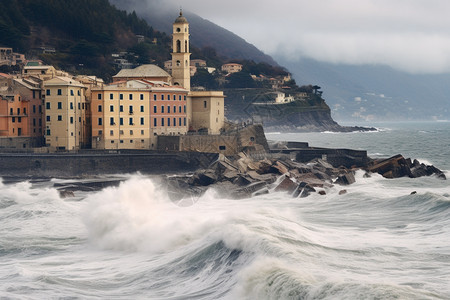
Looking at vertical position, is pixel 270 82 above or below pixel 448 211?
above

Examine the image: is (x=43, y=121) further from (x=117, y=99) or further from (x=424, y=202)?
(x=424, y=202)

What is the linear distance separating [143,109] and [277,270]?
35.4m

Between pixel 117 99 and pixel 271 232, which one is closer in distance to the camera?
pixel 271 232

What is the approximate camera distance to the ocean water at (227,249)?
1814 cm

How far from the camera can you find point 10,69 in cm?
7762

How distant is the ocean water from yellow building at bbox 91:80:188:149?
1770cm

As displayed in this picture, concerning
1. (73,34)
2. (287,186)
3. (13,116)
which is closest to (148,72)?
(13,116)

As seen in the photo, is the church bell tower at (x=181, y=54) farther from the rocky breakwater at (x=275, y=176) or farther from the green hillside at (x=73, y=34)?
the green hillside at (x=73, y=34)

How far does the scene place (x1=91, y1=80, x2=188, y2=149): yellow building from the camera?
51625 mm

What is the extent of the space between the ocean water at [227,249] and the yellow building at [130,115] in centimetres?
1770

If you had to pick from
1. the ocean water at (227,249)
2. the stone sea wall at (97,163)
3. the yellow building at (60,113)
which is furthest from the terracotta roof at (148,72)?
the ocean water at (227,249)

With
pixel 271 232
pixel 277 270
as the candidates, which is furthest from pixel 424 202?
pixel 277 270

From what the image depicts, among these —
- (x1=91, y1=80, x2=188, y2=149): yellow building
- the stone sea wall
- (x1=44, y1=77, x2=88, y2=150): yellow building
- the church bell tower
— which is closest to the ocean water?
the stone sea wall

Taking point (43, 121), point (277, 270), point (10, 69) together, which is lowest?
point (277, 270)
